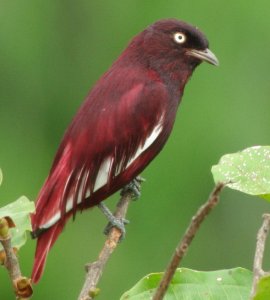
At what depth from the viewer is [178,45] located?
165 inches

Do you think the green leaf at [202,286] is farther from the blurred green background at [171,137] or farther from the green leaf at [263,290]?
the blurred green background at [171,137]

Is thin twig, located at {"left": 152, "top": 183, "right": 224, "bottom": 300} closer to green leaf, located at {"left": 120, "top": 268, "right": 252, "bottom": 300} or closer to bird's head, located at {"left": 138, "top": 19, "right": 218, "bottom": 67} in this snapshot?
green leaf, located at {"left": 120, "top": 268, "right": 252, "bottom": 300}

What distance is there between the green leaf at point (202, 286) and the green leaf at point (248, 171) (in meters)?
0.15

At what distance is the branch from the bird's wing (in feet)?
4.66

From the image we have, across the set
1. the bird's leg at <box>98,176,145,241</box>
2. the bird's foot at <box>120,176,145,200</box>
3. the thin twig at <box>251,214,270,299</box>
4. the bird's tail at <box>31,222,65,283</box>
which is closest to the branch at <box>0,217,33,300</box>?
the thin twig at <box>251,214,270,299</box>

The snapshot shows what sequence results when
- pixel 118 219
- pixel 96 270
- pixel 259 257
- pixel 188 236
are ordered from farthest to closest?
pixel 118 219
pixel 96 270
pixel 259 257
pixel 188 236

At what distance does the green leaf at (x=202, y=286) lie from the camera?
2344 mm

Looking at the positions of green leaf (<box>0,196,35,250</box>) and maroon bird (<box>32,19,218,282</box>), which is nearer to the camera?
green leaf (<box>0,196,35,250</box>)

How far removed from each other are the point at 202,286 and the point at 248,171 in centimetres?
23

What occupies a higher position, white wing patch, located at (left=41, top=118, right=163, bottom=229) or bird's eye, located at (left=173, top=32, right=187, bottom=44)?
bird's eye, located at (left=173, top=32, right=187, bottom=44)

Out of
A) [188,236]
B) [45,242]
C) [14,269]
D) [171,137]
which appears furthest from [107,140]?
[171,137]

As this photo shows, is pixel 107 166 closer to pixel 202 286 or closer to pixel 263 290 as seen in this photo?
pixel 202 286

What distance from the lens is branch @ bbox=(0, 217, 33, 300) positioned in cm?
222

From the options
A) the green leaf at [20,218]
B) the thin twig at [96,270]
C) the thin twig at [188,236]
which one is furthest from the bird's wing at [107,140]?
the thin twig at [188,236]
